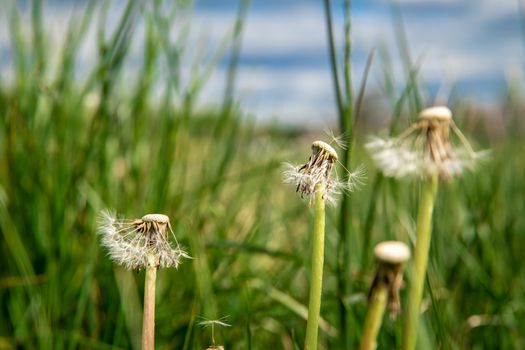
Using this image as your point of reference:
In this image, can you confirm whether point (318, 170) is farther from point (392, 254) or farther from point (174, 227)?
point (174, 227)

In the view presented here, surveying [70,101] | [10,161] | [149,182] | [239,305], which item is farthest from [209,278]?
[70,101]

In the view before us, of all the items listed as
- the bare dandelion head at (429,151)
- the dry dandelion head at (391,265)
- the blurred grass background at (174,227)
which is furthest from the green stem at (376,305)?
the blurred grass background at (174,227)

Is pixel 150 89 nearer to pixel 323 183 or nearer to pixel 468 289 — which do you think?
pixel 468 289

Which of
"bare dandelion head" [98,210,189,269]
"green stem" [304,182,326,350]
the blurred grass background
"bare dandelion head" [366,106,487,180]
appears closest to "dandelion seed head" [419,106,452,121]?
"bare dandelion head" [366,106,487,180]

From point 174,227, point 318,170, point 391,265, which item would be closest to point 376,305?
point 391,265

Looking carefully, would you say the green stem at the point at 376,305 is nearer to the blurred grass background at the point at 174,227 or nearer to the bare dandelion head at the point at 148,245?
the bare dandelion head at the point at 148,245

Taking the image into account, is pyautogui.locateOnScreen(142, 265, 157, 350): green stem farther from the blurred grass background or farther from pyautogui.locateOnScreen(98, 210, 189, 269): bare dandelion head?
the blurred grass background
